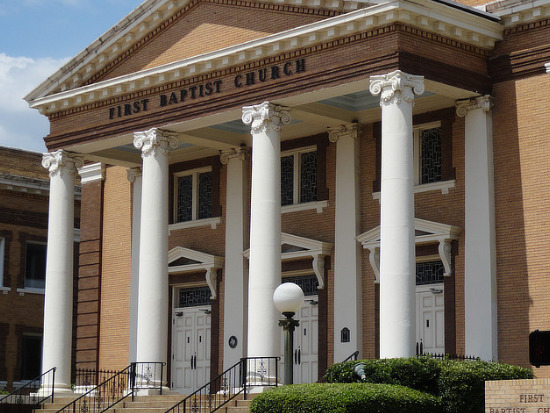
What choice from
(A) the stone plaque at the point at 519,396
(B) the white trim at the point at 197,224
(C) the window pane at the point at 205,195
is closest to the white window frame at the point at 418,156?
(B) the white trim at the point at 197,224

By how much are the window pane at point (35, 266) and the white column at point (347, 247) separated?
18245 mm

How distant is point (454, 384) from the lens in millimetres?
22750

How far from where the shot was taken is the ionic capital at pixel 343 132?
1181 inches

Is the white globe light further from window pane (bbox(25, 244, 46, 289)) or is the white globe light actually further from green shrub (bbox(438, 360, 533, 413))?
window pane (bbox(25, 244, 46, 289))

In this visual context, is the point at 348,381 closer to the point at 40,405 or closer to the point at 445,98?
the point at 445,98

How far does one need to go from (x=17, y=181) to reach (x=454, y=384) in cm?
2478

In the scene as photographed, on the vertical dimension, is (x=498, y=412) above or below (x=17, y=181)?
below

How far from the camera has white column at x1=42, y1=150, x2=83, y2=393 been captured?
32.2m

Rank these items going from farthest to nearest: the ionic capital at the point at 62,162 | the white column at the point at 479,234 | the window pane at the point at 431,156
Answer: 1. the ionic capital at the point at 62,162
2. the window pane at the point at 431,156
3. the white column at the point at 479,234

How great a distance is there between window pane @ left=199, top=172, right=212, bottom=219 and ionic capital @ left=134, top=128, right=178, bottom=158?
345 centimetres

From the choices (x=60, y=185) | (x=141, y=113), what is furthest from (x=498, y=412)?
(x=60, y=185)

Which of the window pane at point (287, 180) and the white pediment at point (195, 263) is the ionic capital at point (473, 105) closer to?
the window pane at point (287, 180)

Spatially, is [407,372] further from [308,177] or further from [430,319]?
[308,177]

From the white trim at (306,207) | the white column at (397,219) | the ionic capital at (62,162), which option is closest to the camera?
the white column at (397,219)
